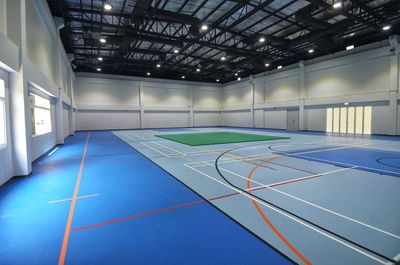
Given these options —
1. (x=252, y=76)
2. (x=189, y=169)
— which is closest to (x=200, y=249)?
(x=189, y=169)

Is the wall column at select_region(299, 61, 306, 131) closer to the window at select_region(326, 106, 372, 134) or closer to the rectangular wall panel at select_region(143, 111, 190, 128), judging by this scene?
the window at select_region(326, 106, 372, 134)

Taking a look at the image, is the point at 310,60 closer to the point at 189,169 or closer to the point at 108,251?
the point at 189,169

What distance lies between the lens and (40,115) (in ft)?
37.3

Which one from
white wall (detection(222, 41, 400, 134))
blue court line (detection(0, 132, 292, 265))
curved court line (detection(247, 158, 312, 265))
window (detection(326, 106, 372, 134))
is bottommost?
blue court line (detection(0, 132, 292, 265))

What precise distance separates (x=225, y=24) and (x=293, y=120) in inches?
644

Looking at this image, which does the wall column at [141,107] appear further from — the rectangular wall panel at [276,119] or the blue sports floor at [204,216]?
the blue sports floor at [204,216]

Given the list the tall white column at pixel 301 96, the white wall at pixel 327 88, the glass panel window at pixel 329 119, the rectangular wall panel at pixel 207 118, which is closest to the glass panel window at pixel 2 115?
the white wall at pixel 327 88

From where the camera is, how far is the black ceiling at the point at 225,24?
13.6 metres

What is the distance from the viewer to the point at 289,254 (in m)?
2.93

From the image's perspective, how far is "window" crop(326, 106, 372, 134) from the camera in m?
20.9

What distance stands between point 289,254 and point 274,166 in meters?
5.33

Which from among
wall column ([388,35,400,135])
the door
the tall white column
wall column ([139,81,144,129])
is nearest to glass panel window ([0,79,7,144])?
wall column ([388,35,400,135])

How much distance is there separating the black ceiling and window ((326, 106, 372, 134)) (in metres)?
6.53

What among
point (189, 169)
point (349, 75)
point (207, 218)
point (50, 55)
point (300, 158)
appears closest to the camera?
point (207, 218)
